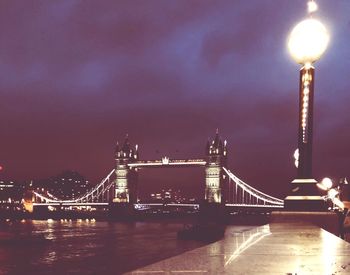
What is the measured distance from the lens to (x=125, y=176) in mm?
101062

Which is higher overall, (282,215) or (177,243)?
(282,215)

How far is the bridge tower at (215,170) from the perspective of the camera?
88.1 m

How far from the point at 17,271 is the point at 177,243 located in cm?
1869

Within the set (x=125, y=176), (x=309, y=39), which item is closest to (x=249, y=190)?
(x=125, y=176)

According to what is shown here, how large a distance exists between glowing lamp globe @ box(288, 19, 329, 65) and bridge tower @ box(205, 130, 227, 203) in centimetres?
7824

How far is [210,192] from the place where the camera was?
89000 millimetres

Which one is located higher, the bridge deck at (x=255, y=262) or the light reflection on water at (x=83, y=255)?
the bridge deck at (x=255, y=262)

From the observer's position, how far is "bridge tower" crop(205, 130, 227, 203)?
289ft

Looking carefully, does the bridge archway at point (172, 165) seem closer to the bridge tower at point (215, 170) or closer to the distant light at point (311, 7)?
the bridge tower at point (215, 170)

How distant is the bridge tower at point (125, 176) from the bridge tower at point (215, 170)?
15767 mm

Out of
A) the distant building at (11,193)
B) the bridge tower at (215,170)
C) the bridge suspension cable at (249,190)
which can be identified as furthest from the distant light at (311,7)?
the distant building at (11,193)

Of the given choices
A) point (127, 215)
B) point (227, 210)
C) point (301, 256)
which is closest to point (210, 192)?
point (227, 210)

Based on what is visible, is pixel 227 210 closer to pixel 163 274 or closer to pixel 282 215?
pixel 282 215

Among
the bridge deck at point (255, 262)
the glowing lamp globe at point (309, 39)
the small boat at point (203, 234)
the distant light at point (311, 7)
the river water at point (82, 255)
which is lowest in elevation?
the river water at point (82, 255)
